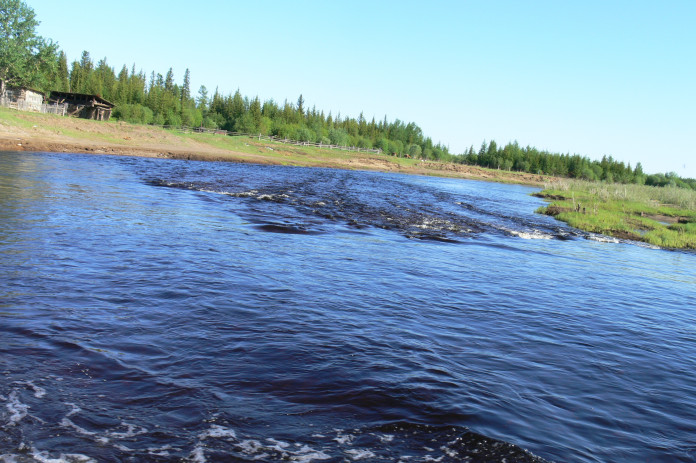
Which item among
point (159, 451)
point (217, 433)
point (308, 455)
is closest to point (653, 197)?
point (308, 455)

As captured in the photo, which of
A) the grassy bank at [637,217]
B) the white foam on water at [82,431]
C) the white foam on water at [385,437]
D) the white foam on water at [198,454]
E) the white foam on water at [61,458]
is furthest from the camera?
the grassy bank at [637,217]

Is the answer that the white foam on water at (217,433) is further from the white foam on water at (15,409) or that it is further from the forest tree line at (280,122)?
the forest tree line at (280,122)

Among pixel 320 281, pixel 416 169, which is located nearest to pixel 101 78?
pixel 416 169

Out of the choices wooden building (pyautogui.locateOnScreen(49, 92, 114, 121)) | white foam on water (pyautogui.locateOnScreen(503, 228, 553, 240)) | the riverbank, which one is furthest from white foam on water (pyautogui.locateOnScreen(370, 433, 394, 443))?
wooden building (pyautogui.locateOnScreen(49, 92, 114, 121))

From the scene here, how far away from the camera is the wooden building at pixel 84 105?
81.8 m

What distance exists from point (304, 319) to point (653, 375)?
18.9ft

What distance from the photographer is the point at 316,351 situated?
712 centimetres

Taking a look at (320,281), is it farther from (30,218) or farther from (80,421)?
(30,218)

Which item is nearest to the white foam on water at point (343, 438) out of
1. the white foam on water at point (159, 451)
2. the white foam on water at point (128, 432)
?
the white foam on water at point (159, 451)

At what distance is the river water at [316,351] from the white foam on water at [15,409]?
3 centimetres

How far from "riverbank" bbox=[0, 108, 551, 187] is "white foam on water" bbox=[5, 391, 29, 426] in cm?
4335

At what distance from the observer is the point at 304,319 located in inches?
335

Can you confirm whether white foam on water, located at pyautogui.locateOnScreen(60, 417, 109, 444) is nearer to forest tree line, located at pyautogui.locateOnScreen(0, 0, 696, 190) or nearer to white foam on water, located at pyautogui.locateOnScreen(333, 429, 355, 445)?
white foam on water, located at pyautogui.locateOnScreen(333, 429, 355, 445)

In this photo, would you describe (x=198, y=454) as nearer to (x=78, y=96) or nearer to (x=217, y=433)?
(x=217, y=433)
